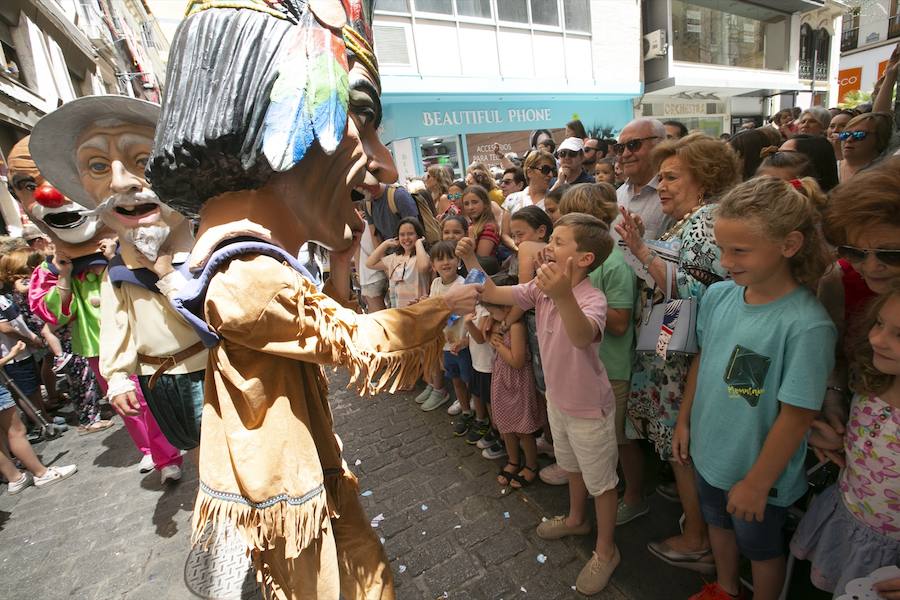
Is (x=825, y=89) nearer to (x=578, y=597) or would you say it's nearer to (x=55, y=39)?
(x=578, y=597)

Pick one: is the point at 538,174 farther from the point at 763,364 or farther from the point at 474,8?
the point at 474,8

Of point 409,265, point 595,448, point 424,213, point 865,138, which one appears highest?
point 865,138

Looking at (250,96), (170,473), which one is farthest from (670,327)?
(170,473)

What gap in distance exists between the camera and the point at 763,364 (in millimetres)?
1481

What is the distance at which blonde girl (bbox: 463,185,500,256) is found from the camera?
3.64 metres

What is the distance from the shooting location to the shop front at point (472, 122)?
10.9 meters

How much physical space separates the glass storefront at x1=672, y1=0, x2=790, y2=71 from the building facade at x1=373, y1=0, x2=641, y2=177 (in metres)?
2.60

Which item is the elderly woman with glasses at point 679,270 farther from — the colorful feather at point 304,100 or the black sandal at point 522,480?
the colorful feather at point 304,100

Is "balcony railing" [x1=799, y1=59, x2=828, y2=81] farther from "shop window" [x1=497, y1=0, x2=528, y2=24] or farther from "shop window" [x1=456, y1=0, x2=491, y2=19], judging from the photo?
"shop window" [x1=456, y1=0, x2=491, y2=19]

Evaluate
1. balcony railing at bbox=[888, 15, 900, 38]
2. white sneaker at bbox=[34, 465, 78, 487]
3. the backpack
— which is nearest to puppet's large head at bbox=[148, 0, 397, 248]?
the backpack

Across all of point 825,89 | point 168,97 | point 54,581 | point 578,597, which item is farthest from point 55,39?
point 825,89

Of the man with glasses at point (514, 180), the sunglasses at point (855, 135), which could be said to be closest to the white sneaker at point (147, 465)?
the man with glasses at point (514, 180)

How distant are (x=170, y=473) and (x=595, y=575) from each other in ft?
10.6

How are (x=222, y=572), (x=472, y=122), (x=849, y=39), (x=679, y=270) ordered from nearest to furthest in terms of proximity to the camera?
(x=679, y=270)
(x=222, y=572)
(x=472, y=122)
(x=849, y=39)
